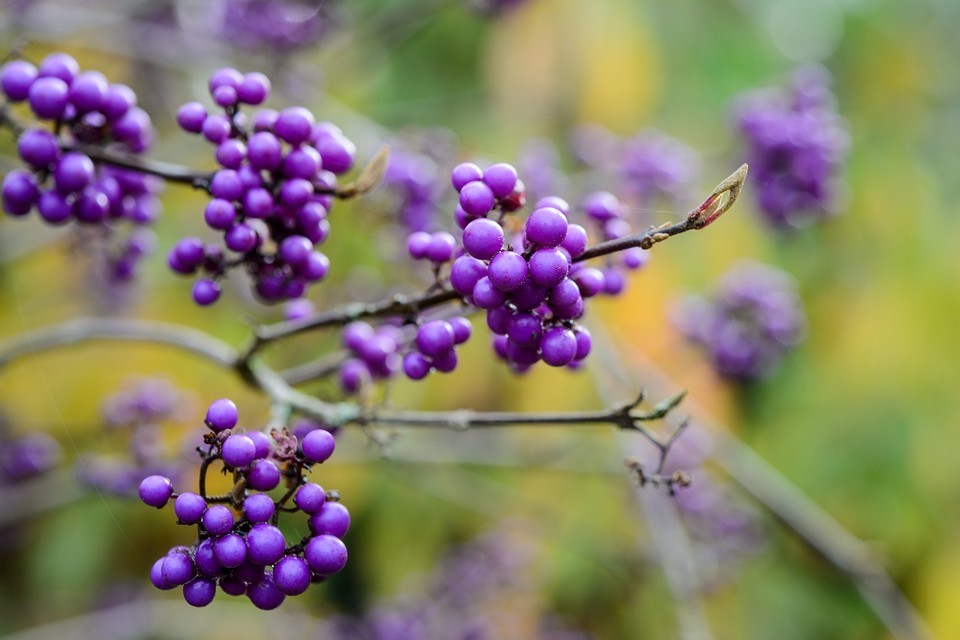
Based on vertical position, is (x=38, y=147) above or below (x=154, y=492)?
above

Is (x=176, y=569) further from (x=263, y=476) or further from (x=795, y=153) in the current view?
(x=795, y=153)

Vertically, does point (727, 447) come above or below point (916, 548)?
below

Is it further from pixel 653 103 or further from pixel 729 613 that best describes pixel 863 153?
pixel 729 613

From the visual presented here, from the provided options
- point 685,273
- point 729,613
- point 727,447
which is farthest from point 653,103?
point 729,613

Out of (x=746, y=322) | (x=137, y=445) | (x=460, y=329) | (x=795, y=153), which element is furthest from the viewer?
(x=746, y=322)

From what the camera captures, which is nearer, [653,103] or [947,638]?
[947,638]

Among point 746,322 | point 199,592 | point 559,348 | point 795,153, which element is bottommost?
point 199,592

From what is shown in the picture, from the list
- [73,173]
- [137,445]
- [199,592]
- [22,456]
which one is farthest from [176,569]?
[22,456]
